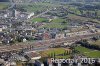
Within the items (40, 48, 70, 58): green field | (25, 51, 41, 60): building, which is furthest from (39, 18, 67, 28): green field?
(25, 51, 41, 60): building

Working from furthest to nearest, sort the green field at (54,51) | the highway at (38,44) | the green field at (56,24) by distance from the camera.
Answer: the green field at (56,24) < the highway at (38,44) < the green field at (54,51)

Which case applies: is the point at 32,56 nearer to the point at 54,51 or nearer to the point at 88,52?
the point at 54,51

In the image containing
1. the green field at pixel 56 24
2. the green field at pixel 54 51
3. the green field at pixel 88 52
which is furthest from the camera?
the green field at pixel 56 24

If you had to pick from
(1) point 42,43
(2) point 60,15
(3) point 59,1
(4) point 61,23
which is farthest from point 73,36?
(3) point 59,1

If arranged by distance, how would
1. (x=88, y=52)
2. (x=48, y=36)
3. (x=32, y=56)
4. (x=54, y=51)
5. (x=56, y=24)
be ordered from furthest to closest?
(x=56, y=24)
(x=48, y=36)
(x=88, y=52)
(x=54, y=51)
(x=32, y=56)

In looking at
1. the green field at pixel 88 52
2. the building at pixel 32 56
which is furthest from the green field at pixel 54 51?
the green field at pixel 88 52

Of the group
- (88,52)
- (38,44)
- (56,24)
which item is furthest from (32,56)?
(56,24)

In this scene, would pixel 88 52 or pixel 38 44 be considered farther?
pixel 38 44

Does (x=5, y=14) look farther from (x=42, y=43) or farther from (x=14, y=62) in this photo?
(x=14, y=62)

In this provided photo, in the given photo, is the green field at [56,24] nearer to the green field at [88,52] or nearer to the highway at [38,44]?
the highway at [38,44]
